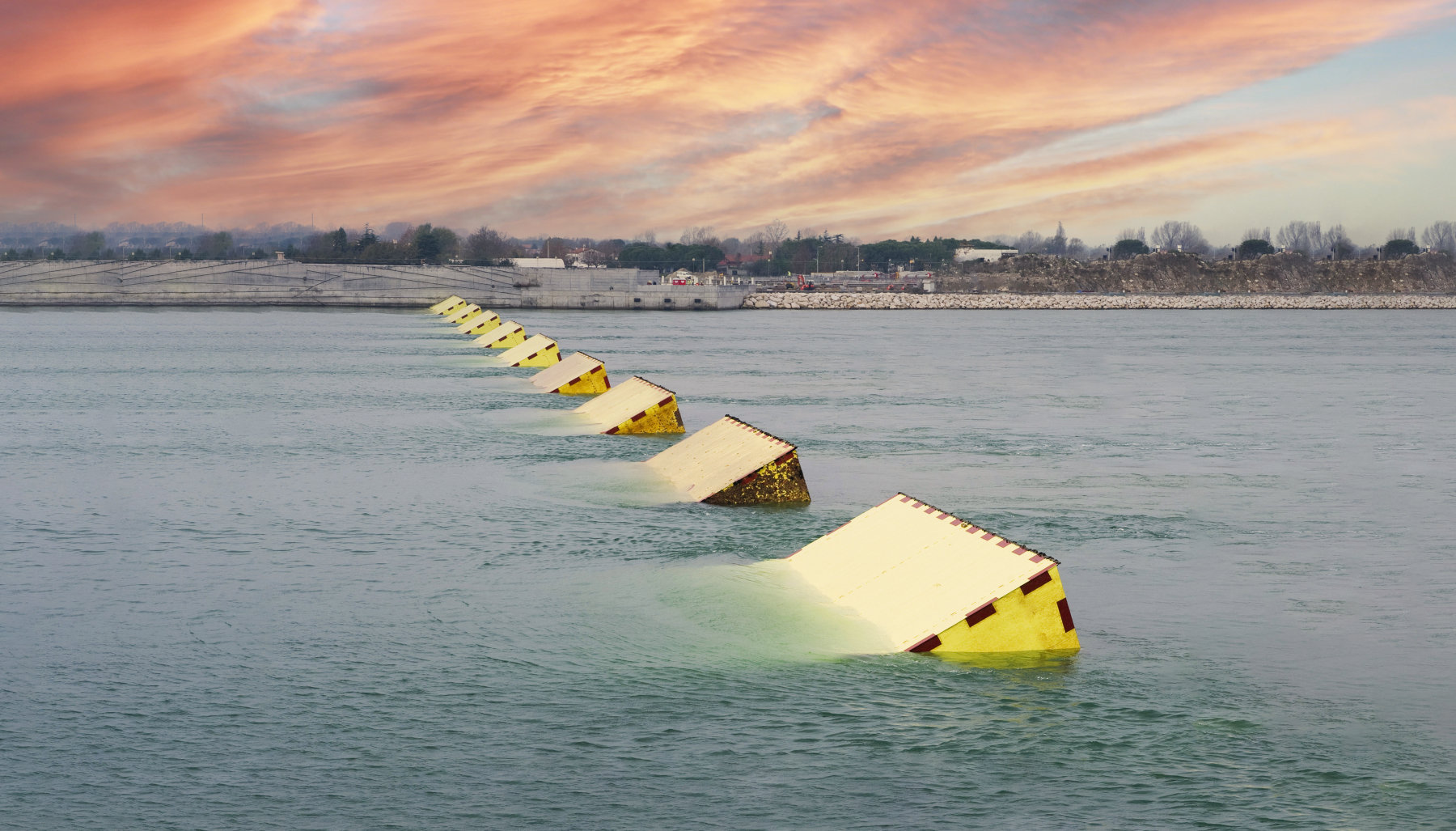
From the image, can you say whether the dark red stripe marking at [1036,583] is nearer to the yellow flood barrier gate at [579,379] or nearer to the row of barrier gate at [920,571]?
the row of barrier gate at [920,571]

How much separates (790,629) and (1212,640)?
437 centimetres

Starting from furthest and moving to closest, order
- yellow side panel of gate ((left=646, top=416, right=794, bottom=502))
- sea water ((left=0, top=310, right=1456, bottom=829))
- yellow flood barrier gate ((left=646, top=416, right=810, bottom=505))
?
yellow side panel of gate ((left=646, top=416, right=794, bottom=502)) < yellow flood barrier gate ((left=646, top=416, right=810, bottom=505)) < sea water ((left=0, top=310, right=1456, bottom=829))

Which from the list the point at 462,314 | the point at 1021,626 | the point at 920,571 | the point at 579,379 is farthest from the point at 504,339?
the point at 1021,626

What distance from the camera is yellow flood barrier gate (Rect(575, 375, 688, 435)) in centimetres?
3397

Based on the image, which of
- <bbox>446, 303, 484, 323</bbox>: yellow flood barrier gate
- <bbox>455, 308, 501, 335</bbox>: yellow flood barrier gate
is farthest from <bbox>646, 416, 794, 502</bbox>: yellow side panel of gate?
<bbox>446, 303, 484, 323</bbox>: yellow flood barrier gate

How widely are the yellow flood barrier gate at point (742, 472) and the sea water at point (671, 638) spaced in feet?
2.71

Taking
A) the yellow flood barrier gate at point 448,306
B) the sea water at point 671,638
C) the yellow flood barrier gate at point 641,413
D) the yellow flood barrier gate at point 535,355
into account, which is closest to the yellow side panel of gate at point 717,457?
the sea water at point 671,638

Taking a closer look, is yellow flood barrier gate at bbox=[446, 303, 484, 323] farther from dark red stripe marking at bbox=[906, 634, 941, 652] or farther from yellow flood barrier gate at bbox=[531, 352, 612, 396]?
dark red stripe marking at bbox=[906, 634, 941, 652]

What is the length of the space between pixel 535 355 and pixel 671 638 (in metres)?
46.0

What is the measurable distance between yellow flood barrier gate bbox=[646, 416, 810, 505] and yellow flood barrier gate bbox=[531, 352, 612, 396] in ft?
65.2

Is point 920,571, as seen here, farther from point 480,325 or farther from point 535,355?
point 480,325

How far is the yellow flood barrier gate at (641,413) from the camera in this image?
3397 cm

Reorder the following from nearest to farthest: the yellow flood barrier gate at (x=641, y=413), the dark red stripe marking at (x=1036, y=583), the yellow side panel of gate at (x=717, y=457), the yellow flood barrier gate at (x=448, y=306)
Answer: the dark red stripe marking at (x=1036, y=583)
the yellow side panel of gate at (x=717, y=457)
the yellow flood barrier gate at (x=641, y=413)
the yellow flood barrier gate at (x=448, y=306)

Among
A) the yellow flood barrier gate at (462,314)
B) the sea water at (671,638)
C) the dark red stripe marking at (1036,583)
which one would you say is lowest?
the sea water at (671,638)
